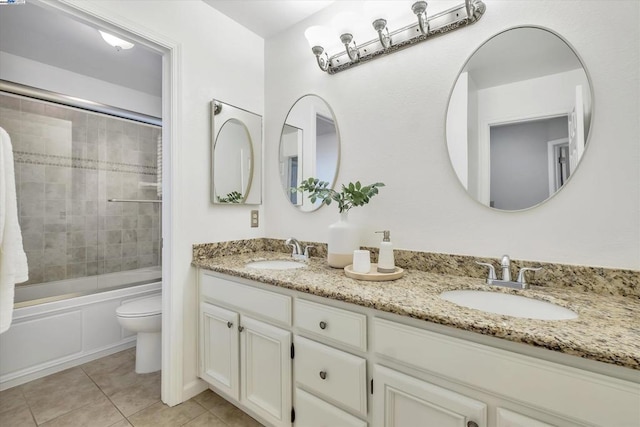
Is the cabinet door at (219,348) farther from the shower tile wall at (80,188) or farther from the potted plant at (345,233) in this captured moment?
the shower tile wall at (80,188)

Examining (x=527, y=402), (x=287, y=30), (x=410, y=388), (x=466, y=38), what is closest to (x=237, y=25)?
(x=287, y=30)

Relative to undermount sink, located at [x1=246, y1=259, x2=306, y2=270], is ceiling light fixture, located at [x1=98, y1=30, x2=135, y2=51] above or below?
above

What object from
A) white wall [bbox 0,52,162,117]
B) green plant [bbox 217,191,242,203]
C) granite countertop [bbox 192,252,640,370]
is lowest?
granite countertop [bbox 192,252,640,370]

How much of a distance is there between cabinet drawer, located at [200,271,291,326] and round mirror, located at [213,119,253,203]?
0.55m

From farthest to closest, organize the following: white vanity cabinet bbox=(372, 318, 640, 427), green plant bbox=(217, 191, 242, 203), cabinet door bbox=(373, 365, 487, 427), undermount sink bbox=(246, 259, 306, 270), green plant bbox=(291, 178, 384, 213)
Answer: green plant bbox=(217, 191, 242, 203)
undermount sink bbox=(246, 259, 306, 270)
green plant bbox=(291, 178, 384, 213)
cabinet door bbox=(373, 365, 487, 427)
white vanity cabinet bbox=(372, 318, 640, 427)

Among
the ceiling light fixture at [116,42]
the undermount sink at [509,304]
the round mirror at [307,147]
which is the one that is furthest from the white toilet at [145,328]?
A: the undermount sink at [509,304]

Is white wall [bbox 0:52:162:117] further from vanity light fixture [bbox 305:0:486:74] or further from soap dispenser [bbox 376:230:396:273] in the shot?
soap dispenser [bbox 376:230:396:273]

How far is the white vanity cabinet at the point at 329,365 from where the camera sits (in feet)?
3.45

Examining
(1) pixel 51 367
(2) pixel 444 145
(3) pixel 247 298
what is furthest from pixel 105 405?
(2) pixel 444 145

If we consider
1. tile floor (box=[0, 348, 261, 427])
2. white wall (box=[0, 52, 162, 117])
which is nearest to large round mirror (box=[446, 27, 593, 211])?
tile floor (box=[0, 348, 261, 427])

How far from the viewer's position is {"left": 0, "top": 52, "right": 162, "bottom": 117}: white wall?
220 cm

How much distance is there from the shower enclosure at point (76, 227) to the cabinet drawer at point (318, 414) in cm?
190

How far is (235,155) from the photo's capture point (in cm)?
198

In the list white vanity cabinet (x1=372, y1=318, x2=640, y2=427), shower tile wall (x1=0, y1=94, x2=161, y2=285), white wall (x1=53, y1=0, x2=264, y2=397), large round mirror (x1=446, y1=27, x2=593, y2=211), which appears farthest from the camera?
shower tile wall (x1=0, y1=94, x2=161, y2=285)
